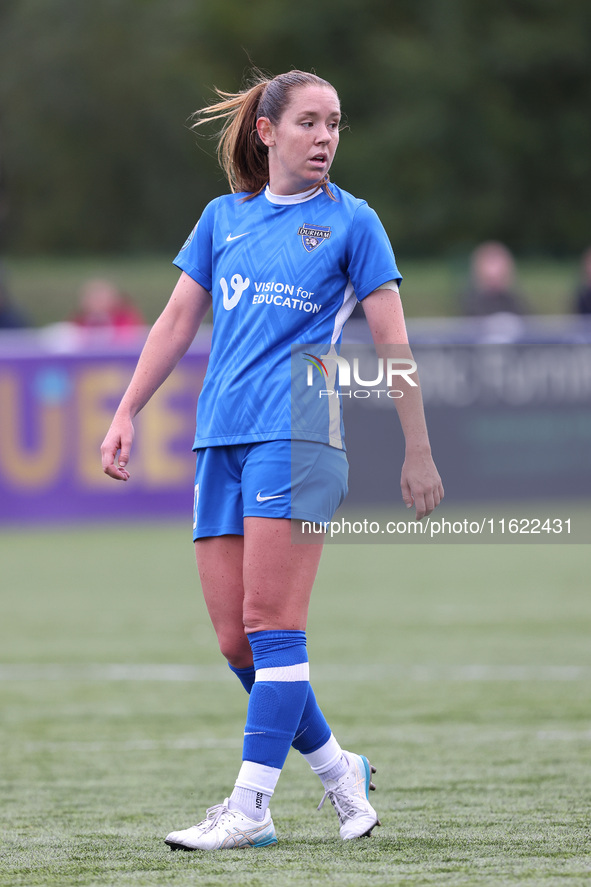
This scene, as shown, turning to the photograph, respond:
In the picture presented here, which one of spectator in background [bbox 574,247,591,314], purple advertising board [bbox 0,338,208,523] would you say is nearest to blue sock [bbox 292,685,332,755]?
purple advertising board [bbox 0,338,208,523]

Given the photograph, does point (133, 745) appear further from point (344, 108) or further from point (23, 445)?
point (344, 108)

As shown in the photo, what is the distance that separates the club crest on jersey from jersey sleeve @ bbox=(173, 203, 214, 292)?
0.30m

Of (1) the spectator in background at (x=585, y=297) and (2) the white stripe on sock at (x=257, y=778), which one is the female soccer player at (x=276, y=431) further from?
(1) the spectator in background at (x=585, y=297)

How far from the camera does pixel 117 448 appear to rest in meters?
3.88

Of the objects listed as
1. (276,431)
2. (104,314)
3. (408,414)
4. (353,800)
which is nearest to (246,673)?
(353,800)

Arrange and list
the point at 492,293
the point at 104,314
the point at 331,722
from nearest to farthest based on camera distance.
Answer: the point at 331,722 < the point at 104,314 < the point at 492,293

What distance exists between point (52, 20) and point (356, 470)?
3452 centimetres

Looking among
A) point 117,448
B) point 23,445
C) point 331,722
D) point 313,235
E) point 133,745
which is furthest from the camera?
point 23,445

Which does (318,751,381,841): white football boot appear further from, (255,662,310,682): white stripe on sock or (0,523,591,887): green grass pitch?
(255,662,310,682): white stripe on sock

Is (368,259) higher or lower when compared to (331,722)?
higher

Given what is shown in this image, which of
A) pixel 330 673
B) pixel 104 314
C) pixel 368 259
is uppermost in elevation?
pixel 104 314

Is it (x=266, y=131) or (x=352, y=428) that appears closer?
(x=266, y=131)

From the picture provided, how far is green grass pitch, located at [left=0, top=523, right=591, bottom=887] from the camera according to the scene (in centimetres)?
357

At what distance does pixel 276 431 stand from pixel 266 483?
13 centimetres
